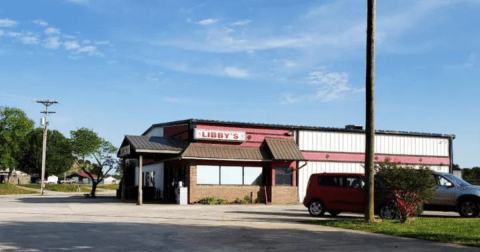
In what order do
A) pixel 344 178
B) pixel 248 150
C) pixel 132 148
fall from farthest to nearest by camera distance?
pixel 248 150, pixel 132 148, pixel 344 178

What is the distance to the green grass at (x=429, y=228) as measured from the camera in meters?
14.2

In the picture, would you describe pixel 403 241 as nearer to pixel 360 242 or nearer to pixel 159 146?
pixel 360 242

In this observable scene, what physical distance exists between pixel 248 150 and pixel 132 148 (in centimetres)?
732

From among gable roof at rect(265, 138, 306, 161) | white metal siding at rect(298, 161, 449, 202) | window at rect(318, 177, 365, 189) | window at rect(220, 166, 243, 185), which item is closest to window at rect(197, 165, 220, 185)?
window at rect(220, 166, 243, 185)

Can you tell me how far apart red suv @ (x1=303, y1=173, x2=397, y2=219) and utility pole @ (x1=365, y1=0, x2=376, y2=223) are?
2.64 metres

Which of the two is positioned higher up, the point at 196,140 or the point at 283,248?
the point at 196,140

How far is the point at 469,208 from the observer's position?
21688 millimetres

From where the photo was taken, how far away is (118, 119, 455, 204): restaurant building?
109 feet

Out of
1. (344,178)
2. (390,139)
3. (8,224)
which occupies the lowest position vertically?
(8,224)

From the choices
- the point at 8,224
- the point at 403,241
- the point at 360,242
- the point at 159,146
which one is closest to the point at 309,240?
the point at 360,242

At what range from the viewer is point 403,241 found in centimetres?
1378

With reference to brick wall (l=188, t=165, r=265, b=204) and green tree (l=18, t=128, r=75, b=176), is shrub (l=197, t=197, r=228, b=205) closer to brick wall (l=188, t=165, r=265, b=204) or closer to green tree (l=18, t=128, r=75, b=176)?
brick wall (l=188, t=165, r=265, b=204)

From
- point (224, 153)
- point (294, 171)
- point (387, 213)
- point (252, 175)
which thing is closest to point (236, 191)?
point (252, 175)

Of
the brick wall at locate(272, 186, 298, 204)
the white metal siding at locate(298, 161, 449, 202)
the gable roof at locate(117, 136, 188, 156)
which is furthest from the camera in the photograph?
the white metal siding at locate(298, 161, 449, 202)
